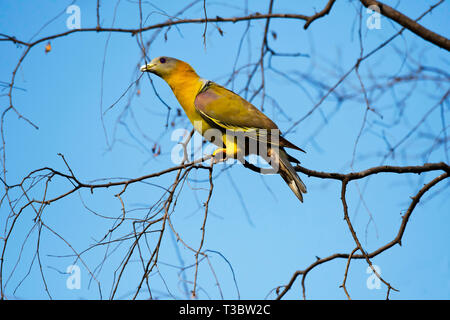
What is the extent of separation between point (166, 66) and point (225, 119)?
714 millimetres

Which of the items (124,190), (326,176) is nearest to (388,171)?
(326,176)

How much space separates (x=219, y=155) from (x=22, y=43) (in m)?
1.41

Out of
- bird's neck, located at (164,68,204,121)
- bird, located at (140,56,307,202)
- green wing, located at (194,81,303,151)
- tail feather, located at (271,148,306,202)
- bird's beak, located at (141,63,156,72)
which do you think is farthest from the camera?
bird's neck, located at (164,68,204,121)

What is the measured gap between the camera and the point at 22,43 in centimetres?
287

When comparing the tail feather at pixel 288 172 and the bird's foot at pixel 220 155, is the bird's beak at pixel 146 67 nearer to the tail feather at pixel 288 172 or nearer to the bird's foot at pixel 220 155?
the bird's foot at pixel 220 155

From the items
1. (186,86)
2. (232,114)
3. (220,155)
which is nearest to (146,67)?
(220,155)

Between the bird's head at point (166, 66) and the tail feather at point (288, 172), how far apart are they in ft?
3.67

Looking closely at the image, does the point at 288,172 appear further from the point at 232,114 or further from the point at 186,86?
the point at 186,86

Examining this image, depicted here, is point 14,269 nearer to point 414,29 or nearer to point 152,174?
point 152,174

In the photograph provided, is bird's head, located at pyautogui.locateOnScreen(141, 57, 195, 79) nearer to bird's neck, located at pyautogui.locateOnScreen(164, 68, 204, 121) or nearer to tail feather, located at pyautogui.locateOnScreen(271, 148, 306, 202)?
bird's neck, located at pyautogui.locateOnScreen(164, 68, 204, 121)

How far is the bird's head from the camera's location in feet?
12.1

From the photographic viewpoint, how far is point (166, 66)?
3699 mm

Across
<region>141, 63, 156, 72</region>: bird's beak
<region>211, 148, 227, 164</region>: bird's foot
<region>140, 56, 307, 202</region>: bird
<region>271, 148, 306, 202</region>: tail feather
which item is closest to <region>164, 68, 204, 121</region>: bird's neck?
<region>140, 56, 307, 202</region>: bird
